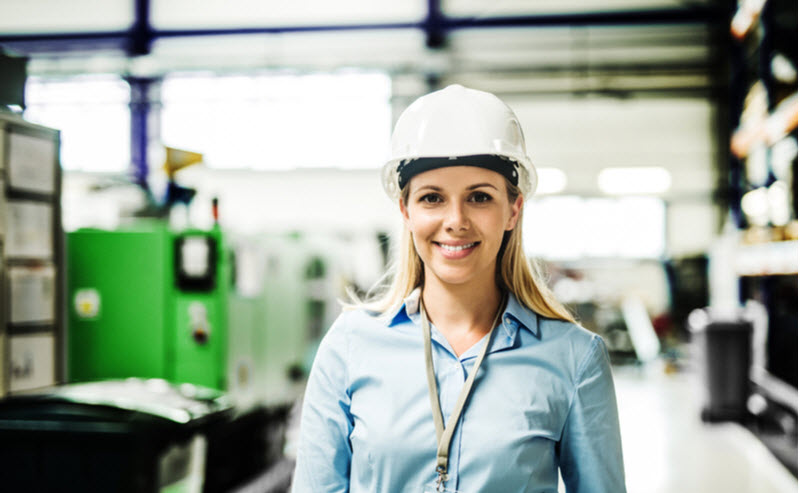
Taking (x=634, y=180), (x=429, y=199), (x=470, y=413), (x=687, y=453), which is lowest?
(x=687, y=453)

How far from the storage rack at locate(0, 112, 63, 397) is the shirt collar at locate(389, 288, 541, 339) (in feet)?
7.44

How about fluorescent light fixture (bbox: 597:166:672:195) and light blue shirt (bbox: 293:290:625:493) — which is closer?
light blue shirt (bbox: 293:290:625:493)

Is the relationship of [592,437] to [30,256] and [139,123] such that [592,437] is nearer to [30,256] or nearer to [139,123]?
[30,256]

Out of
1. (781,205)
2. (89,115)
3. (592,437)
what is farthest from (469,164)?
(89,115)

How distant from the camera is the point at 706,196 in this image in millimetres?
13398

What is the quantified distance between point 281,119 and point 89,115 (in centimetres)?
374

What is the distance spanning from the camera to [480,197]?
1.44m

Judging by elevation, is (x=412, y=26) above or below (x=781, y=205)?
above

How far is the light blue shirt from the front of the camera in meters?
1.33

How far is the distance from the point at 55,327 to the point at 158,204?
8.50 feet

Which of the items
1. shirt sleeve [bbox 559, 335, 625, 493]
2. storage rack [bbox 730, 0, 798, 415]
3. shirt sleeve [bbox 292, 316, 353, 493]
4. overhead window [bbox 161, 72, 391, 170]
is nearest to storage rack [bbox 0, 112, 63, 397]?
shirt sleeve [bbox 292, 316, 353, 493]

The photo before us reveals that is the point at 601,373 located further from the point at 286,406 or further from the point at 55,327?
the point at 286,406

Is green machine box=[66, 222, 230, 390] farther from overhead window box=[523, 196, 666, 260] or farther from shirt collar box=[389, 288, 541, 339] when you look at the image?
overhead window box=[523, 196, 666, 260]

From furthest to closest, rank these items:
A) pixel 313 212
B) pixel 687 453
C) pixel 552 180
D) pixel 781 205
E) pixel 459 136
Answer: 1. pixel 552 180
2. pixel 313 212
3. pixel 781 205
4. pixel 687 453
5. pixel 459 136
